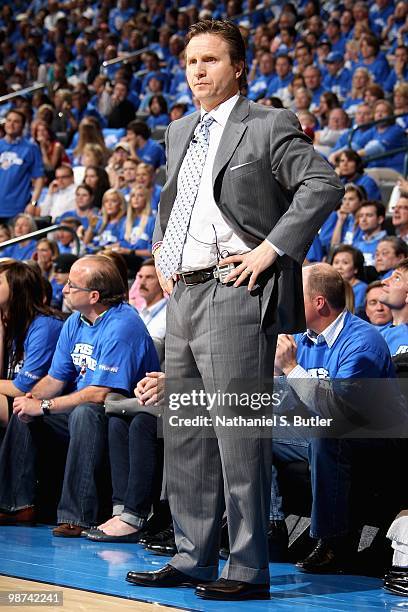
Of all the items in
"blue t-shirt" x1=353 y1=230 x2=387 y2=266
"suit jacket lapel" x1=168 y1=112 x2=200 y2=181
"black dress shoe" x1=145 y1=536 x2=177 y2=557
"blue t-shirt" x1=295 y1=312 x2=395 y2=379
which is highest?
"blue t-shirt" x1=353 y1=230 x2=387 y2=266

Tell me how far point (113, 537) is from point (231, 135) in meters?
2.09

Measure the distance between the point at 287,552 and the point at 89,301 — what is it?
1.57 metres

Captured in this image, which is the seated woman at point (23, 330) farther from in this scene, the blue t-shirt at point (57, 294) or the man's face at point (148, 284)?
the blue t-shirt at point (57, 294)

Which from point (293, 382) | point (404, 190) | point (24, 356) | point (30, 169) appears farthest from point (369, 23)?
point (293, 382)

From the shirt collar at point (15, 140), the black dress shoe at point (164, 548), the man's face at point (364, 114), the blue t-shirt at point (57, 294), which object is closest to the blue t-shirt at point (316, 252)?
the blue t-shirt at point (57, 294)

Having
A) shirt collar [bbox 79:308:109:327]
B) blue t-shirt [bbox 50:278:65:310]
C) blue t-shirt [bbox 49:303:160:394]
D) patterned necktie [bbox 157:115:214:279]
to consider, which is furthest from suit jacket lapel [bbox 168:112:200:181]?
blue t-shirt [bbox 50:278:65:310]

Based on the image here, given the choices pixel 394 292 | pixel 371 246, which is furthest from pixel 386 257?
pixel 394 292

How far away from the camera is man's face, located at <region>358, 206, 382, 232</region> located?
7.98 meters

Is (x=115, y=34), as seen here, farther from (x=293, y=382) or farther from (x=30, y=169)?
(x=293, y=382)

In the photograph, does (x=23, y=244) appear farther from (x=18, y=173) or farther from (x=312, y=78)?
(x=312, y=78)

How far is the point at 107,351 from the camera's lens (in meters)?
5.29

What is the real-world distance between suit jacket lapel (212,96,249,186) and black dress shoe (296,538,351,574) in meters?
1.59

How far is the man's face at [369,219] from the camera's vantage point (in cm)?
798

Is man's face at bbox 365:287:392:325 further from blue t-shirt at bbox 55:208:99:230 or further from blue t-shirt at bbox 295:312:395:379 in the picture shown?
blue t-shirt at bbox 55:208:99:230
